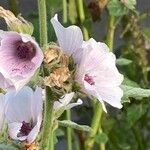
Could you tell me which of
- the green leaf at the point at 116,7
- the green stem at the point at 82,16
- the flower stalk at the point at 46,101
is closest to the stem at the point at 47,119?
the flower stalk at the point at 46,101

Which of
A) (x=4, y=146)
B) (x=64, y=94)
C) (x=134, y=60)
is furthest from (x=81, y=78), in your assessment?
(x=134, y=60)

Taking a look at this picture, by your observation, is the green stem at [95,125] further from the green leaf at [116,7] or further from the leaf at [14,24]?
the leaf at [14,24]

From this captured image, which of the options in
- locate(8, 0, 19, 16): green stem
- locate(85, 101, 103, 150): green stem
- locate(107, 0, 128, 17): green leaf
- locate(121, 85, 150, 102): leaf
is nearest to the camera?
locate(121, 85, 150, 102): leaf

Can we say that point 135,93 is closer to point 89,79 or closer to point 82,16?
point 89,79

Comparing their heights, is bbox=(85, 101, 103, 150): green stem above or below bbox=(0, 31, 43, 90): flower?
below

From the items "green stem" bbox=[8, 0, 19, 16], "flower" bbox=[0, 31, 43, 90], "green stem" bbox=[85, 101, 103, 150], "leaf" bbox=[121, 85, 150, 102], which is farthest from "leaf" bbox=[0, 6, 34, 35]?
"green stem" bbox=[8, 0, 19, 16]

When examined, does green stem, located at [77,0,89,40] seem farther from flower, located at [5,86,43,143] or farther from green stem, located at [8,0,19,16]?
flower, located at [5,86,43,143]

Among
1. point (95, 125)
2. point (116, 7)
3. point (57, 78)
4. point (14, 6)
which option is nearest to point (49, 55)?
point (57, 78)
